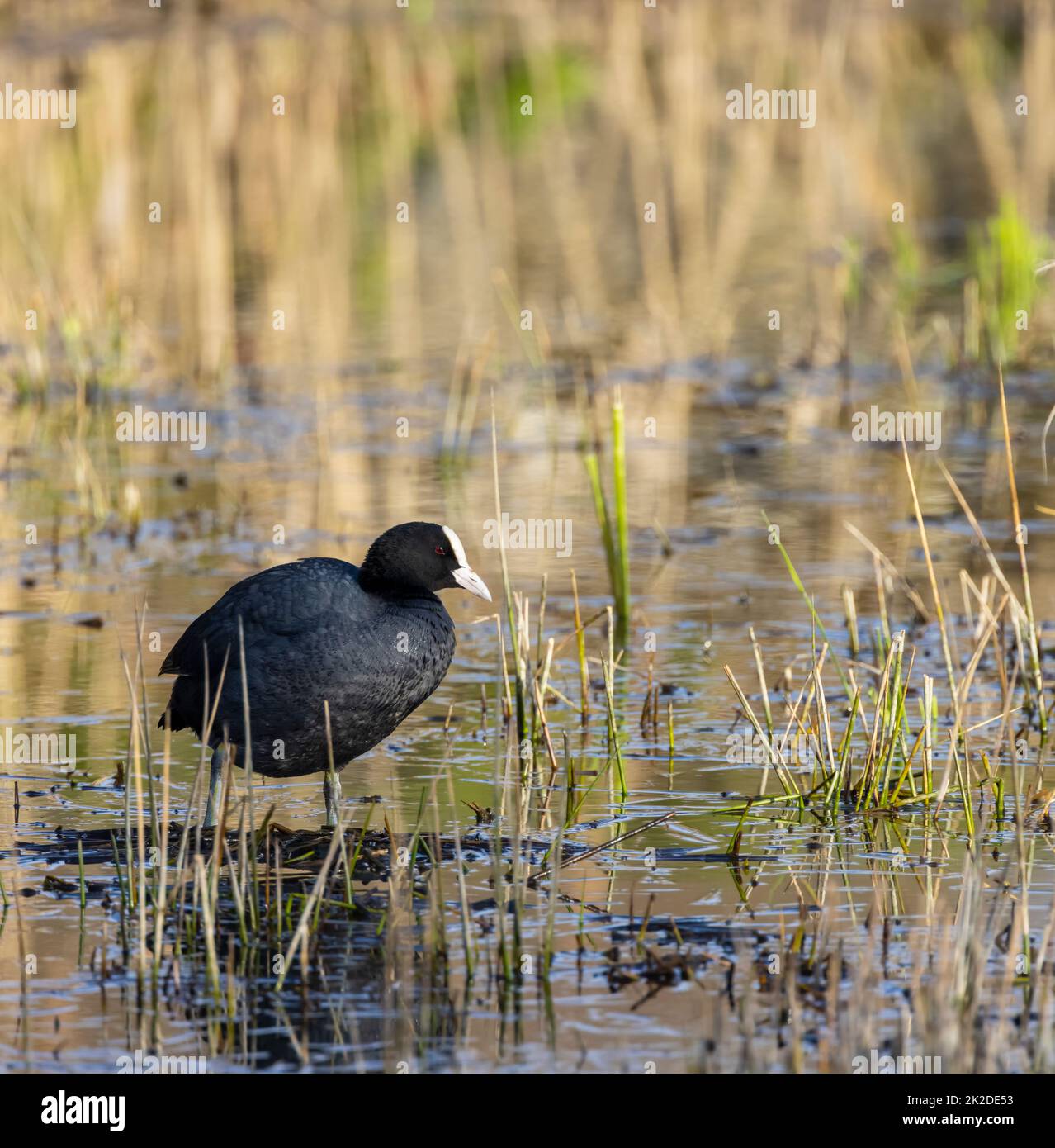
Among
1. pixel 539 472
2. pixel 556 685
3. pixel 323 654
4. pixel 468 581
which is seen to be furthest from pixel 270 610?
pixel 539 472

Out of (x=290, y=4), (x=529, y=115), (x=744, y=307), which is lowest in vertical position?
(x=744, y=307)

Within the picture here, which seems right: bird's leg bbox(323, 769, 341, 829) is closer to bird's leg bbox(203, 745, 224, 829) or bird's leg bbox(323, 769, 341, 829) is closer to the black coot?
the black coot

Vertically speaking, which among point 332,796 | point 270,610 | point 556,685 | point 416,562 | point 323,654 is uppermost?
point 416,562

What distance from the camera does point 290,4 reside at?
1296 inches

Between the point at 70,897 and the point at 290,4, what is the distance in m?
28.6

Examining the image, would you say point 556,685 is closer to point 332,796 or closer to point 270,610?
point 332,796

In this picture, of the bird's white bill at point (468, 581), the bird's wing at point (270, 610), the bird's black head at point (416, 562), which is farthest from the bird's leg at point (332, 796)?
the bird's white bill at point (468, 581)

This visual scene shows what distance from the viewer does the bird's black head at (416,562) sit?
23.2 ft

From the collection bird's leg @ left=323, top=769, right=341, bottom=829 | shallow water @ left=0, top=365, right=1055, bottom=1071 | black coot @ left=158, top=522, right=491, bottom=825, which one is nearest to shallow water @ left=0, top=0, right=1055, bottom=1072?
shallow water @ left=0, top=365, right=1055, bottom=1071

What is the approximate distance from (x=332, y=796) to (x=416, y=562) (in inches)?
34.8

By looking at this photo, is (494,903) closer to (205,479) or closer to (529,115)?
(205,479)

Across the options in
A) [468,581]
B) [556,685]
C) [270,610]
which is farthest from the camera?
[556,685]

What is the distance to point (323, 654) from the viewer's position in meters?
6.71

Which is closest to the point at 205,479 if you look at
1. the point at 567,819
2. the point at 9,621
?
the point at 9,621
